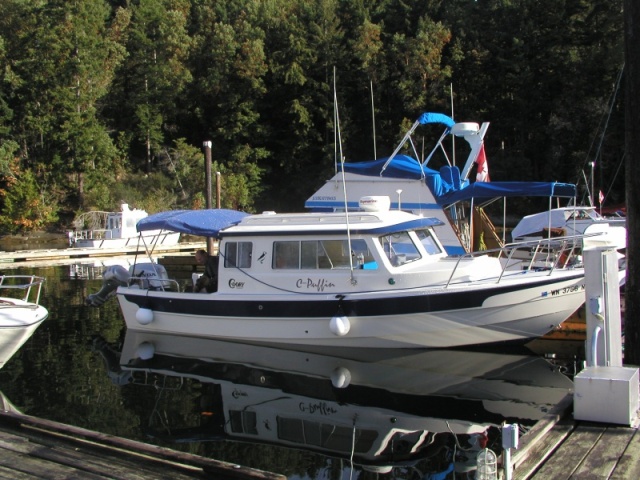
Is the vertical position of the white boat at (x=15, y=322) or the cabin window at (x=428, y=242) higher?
the cabin window at (x=428, y=242)

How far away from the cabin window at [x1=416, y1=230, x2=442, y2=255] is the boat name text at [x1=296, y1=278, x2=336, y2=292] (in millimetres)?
2150

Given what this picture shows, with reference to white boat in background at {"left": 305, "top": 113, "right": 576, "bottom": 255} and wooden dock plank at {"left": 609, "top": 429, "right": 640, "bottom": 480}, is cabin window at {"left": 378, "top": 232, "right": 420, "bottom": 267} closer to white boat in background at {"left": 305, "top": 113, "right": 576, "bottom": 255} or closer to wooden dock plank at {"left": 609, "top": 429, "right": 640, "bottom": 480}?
white boat in background at {"left": 305, "top": 113, "right": 576, "bottom": 255}

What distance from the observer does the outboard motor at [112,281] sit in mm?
17031

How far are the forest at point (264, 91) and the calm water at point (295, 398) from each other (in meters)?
34.9

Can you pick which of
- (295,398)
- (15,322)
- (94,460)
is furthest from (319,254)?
(94,460)

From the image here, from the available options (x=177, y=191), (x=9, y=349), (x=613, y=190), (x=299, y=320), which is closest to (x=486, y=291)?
(x=299, y=320)

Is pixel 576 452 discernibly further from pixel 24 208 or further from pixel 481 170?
pixel 24 208

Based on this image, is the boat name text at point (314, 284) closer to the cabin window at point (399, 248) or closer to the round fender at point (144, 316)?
the cabin window at point (399, 248)

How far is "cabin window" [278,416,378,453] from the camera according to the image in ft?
29.1

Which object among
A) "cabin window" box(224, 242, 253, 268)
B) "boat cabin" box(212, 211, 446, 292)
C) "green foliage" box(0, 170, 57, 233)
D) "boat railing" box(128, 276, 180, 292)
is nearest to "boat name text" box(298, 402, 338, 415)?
"boat cabin" box(212, 211, 446, 292)

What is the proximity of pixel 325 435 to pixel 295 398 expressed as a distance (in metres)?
1.89

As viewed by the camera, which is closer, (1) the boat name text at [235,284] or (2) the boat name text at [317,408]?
(2) the boat name text at [317,408]

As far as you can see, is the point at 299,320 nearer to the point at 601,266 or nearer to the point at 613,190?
the point at 601,266

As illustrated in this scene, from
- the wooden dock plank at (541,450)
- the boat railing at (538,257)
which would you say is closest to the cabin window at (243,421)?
the wooden dock plank at (541,450)
